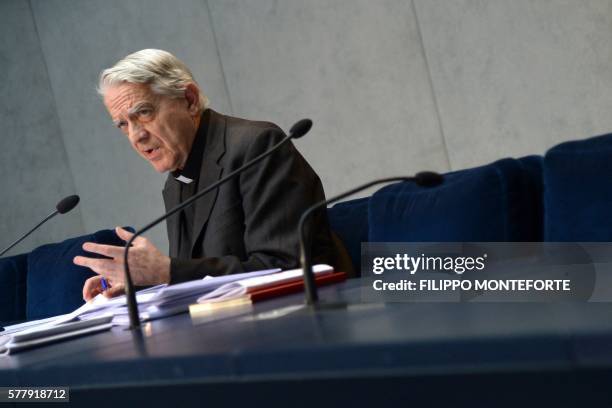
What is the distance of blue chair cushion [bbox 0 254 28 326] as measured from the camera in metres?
4.82

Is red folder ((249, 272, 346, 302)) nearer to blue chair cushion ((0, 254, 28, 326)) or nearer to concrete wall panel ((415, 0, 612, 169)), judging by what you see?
concrete wall panel ((415, 0, 612, 169))

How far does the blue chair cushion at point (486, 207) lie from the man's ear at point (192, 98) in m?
0.79

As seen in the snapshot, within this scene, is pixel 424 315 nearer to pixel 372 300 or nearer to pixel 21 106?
pixel 372 300

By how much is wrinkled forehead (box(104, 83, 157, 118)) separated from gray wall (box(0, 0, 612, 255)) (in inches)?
85.2

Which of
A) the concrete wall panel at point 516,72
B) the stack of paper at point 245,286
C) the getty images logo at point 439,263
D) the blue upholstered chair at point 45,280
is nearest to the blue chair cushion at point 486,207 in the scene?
the stack of paper at point 245,286

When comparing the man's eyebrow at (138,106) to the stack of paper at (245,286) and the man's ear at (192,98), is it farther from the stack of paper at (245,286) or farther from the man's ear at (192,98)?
the stack of paper at (245,286)

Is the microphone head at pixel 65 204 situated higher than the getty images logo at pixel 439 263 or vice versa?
the microphone head at pixel 65 204

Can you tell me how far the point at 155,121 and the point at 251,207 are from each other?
489 mm

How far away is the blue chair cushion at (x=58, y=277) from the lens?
427cm

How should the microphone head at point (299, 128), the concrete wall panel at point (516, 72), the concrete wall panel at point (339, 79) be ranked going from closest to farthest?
the microphone head at point (299, 128)
the concrete wall panel at point (516, 72)
the concrete wall panel at point (339, 79)

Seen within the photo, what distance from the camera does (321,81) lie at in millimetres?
5074

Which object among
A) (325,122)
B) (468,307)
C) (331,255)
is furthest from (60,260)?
(468,307)

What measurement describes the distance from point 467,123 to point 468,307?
3579 mm

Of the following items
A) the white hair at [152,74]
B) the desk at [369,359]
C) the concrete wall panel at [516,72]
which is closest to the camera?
the desk at [369,359]
